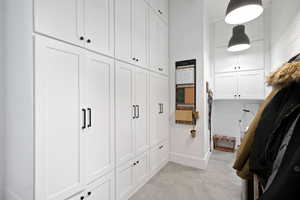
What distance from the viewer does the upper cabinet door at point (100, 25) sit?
1373 mm

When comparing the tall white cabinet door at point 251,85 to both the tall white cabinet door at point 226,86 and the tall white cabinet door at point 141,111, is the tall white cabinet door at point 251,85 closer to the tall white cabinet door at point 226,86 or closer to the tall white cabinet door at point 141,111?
the tall white cabinet door at point 226,86

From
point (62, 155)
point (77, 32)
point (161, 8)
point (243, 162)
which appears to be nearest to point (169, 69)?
point (161, 8)

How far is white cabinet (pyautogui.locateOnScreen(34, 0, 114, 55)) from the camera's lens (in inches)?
41.7

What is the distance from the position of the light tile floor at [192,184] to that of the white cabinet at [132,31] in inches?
75.7

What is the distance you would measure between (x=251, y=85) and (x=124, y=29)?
10.8 feet

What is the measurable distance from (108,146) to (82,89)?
71 centimetres

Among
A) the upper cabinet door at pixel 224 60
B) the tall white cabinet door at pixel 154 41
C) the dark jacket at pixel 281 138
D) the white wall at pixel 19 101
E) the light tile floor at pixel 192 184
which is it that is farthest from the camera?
the upper cabinet door at pixel 224 60

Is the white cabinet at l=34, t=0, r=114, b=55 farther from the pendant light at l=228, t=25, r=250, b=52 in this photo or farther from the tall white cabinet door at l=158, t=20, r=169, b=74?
the pendant light at l=228, t=25, r=250, b=52

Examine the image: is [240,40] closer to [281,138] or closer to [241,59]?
[241,59]

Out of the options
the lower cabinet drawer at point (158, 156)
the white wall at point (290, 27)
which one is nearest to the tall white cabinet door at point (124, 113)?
the lower cabinet drawer at point (158, 156)

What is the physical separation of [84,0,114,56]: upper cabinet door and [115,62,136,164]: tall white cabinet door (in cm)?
28

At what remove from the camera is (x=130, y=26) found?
1946 millimetres

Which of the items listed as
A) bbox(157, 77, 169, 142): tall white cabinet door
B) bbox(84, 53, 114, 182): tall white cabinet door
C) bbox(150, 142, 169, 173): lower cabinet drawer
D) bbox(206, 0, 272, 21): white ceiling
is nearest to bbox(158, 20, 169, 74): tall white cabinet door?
bbox(157, 77, 169, 142): tall white cabinet door

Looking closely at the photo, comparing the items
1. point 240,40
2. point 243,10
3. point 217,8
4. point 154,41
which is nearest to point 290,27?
point 240,40
